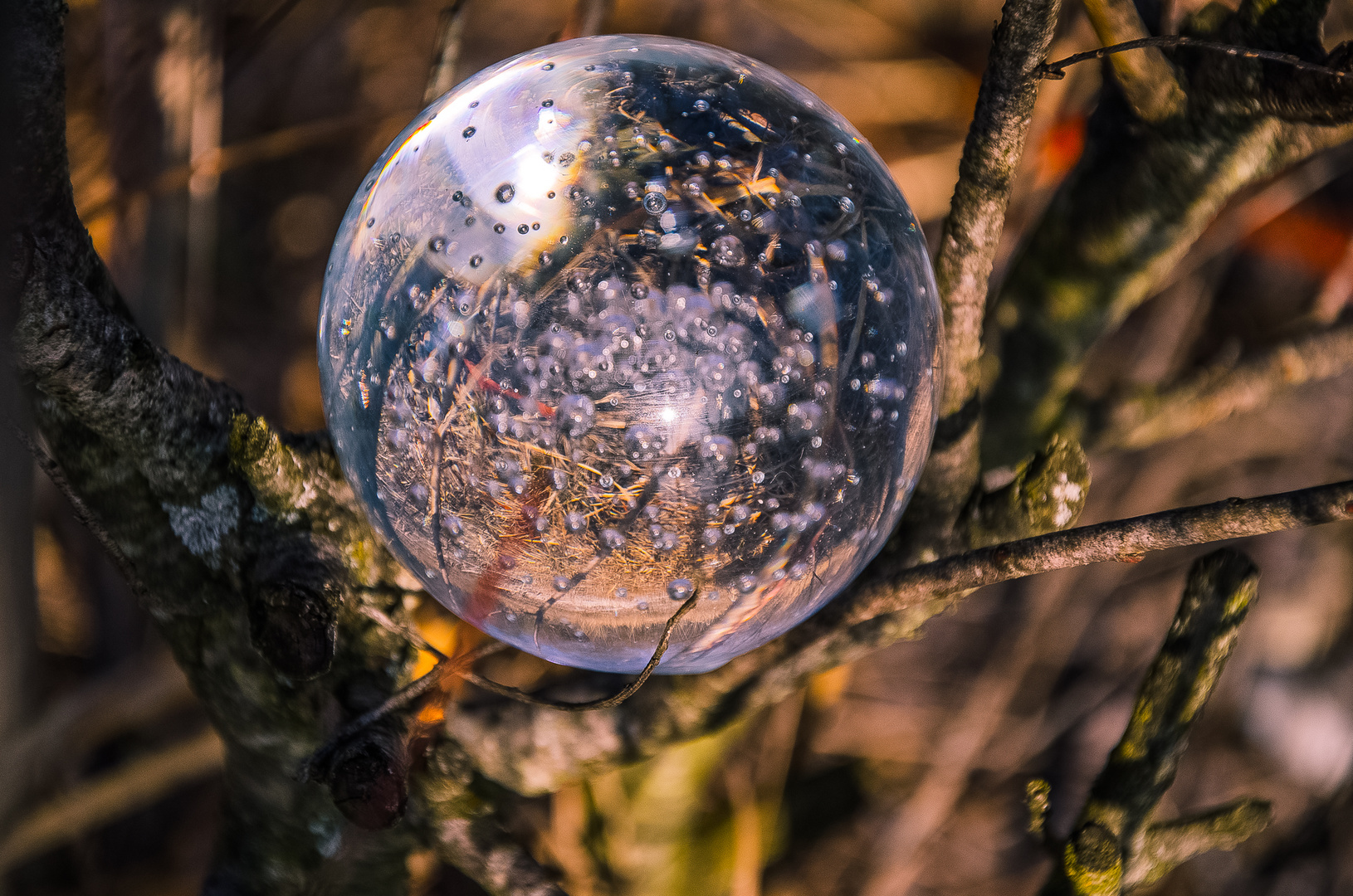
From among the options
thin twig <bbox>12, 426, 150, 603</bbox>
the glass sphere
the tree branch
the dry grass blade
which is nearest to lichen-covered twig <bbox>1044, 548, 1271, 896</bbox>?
the tree branch

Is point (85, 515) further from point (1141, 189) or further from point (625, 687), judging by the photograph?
point (1141, 189)

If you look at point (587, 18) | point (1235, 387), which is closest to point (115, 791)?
point (587, 18)

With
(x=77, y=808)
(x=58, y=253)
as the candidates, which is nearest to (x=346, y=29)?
(x=77, y=808)

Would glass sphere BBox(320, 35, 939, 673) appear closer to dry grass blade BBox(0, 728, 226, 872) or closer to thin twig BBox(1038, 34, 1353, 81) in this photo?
thin twig BBox(1038, 34, 1353, 81)

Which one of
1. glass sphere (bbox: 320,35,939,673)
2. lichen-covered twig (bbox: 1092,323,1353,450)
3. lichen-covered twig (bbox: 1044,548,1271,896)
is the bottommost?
lichen-covered twig (bbox: 1044,548,1271,896)

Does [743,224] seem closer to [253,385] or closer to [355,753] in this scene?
[355,753]

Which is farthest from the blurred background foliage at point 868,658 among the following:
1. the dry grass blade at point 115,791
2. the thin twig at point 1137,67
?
the thin twig at point 1137,67
